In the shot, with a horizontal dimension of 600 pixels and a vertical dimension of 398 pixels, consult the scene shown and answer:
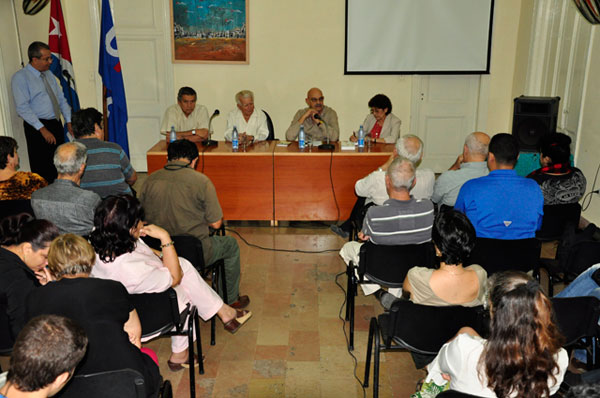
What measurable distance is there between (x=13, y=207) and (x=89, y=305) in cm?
168

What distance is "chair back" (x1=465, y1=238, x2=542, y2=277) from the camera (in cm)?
295

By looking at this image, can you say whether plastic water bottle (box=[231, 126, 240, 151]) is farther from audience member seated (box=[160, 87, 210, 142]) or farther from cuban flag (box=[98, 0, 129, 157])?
cuban flag (box=[98, 0, 129, 157])

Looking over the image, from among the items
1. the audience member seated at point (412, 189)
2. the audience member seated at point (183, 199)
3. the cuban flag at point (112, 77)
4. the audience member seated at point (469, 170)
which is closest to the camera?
the audience member seated at point (183, 199)

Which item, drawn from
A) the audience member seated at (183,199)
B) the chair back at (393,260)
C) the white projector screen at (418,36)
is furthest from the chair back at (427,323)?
the white projector screen at (418,36)

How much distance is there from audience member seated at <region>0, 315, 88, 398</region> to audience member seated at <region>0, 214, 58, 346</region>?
795 millimetres

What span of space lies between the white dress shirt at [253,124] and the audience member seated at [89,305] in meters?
3.71

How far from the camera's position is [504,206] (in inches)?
121

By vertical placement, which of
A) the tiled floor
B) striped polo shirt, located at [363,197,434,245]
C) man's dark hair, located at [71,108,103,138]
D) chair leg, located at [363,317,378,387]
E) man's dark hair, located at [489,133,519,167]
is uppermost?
man's dark hair, located at [71,108,103,138]

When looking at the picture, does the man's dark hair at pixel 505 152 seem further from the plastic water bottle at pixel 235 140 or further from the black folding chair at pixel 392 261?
the plastic water bottle at pixel 235 140

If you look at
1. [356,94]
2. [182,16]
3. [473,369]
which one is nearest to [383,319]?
[473,369]

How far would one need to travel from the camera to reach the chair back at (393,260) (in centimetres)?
294

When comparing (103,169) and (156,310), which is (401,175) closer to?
(156,310)

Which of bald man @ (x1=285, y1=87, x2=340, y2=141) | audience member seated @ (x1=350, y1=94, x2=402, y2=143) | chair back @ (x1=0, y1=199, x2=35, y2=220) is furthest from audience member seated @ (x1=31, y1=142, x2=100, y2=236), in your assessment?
audience member seated @ (x1=350, y1=94, x2=402, y2=143)

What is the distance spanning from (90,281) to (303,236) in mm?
3274
